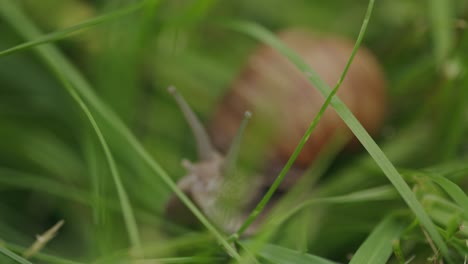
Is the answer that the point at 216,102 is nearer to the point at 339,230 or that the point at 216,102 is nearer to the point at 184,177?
the point at 184,177

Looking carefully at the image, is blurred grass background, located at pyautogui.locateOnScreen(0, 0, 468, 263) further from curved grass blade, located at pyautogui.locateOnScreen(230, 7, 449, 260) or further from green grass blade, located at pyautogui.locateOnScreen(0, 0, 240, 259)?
curved grass blade, located at pyautogui.locateOnScreen(230, 7, 449, 260)

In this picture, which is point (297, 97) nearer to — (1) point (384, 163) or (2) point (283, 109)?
(2) point (283, 109)

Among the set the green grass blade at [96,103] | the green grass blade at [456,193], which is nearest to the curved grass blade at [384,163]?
the green grass blade at [456,193]

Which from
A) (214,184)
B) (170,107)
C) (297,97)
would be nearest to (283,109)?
(297,97)

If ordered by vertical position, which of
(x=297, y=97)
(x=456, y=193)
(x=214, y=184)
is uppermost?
(x=297, y=97)

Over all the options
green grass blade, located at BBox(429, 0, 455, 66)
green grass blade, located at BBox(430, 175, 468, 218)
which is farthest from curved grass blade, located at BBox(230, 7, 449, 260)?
green grass blade, located at BBox(429, 0, 455, 66)

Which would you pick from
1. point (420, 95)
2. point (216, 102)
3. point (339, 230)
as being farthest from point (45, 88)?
point (420, 95)
